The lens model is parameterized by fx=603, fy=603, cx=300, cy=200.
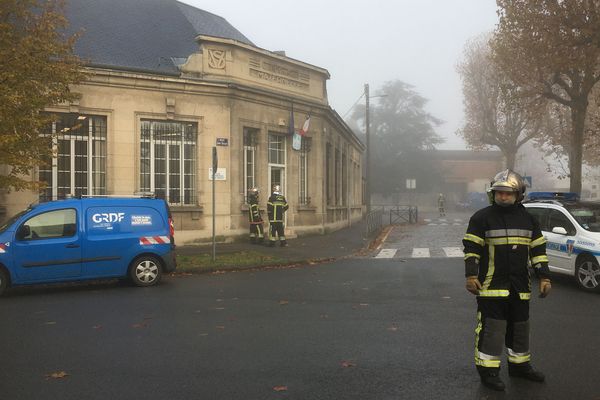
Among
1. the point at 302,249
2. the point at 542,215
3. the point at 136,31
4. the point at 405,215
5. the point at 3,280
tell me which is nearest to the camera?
the point at 3,280

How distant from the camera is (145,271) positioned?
1123 cm

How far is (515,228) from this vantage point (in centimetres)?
495

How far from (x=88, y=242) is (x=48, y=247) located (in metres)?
0.67

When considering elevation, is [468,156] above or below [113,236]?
above

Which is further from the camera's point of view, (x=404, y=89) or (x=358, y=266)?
(x=404, y=89)

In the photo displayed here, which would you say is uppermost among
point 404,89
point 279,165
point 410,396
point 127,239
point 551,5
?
point 404,89

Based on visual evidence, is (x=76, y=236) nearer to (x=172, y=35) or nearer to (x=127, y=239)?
(x=127, y=239)

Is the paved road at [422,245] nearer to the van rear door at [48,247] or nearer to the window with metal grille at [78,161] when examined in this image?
the window with metal grille at [78,161]

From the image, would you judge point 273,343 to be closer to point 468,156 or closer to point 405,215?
point 405,215

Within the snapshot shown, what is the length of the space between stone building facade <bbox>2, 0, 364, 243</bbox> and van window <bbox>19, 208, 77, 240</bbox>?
542 cm

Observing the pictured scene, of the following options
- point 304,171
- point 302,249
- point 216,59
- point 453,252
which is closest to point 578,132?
point 453,252

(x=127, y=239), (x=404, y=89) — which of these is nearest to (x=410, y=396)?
(x=127, y=239)

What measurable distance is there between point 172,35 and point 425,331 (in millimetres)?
17548

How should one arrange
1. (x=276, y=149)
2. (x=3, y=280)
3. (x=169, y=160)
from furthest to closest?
(x=276, y=149) → (x=169, y=160) → (x=3, y=280)
